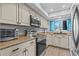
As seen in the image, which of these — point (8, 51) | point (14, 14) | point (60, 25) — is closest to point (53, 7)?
point (60, 25)

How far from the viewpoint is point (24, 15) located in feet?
5.80

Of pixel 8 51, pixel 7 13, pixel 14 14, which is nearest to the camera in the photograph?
pixel 8 51

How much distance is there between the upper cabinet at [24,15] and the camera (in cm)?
161

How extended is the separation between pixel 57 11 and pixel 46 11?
18 centimetres

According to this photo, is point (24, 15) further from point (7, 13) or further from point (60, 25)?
point (60, 25)

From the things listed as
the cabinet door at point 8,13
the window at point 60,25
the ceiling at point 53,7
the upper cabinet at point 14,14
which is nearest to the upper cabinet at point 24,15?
the upper cabinet at point 14,14

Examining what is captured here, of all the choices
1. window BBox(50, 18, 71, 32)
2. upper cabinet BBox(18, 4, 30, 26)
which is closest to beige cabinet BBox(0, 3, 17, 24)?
upper cabinet BBox(18, 4, 30, 26)

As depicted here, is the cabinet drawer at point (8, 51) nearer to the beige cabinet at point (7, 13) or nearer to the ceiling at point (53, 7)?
the beige cabinet at point (7, 13)

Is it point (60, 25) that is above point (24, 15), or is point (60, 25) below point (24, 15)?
below

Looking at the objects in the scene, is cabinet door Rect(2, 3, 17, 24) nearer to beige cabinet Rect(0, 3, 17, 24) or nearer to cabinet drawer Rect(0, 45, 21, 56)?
beige cabinet Rect(0, 3, 17, 24)

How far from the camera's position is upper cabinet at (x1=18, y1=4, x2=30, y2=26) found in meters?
1.61

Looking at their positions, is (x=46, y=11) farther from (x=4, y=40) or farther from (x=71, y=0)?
(x=4, y=40)

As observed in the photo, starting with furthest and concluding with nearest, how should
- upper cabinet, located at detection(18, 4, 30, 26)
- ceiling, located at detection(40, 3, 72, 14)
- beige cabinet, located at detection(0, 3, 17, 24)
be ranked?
upper cabinet, located at detection(18, 4, 30, 26) → ceiling, located at detection(40, 3, 72, 14) → beige cabinet, located at detection(0, 3, 17, 24)

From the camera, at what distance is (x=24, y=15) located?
1.77 m
